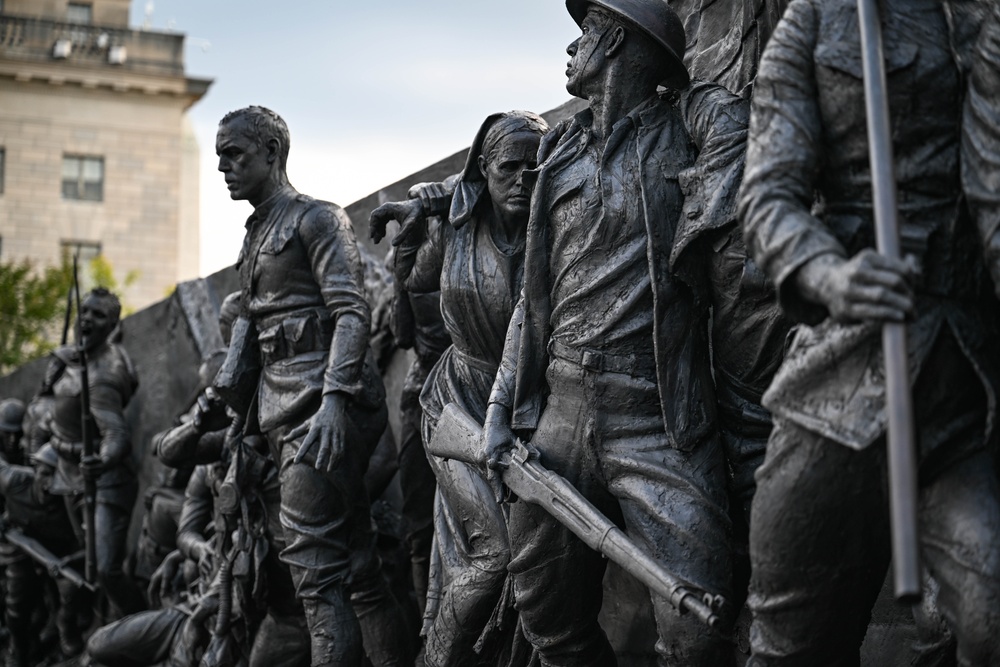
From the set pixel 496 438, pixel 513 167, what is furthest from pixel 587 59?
pixel 496 438

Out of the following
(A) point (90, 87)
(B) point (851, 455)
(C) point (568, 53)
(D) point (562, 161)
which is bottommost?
(B) point (851, 455)

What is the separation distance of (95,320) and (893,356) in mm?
10077

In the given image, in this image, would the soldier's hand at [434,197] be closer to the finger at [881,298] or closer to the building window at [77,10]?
the finger at [881,298]

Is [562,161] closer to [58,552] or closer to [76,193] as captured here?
[58,552]

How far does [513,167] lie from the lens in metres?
6.90

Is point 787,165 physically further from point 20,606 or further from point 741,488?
point 20,606

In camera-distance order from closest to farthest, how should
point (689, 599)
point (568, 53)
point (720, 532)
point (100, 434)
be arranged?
point (689, 599), point (720, 532), point (568, 53), point (100, 434)

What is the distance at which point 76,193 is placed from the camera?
35.1 meters

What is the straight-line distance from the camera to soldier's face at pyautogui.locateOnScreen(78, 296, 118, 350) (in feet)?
42.7

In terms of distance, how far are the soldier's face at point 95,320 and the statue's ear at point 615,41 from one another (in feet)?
26.1

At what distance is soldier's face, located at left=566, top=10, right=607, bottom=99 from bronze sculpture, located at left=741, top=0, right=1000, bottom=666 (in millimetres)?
1314

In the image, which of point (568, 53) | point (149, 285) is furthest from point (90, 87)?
point (568, 53)

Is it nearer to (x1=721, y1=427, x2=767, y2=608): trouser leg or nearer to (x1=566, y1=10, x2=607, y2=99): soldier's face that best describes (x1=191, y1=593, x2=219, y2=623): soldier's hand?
(x1=721, y1=427, x2=767, y2=608): trouser leg

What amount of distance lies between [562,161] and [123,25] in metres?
33.7
